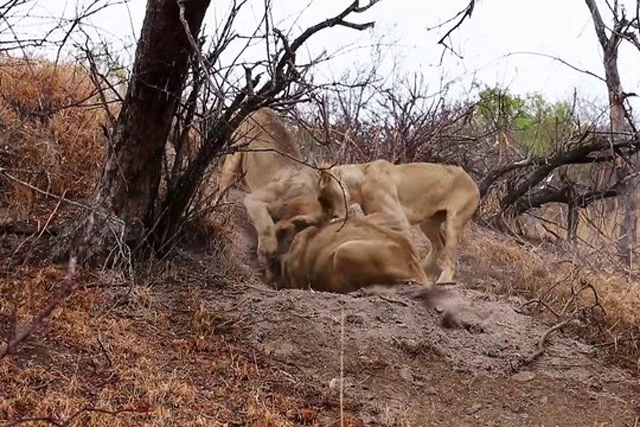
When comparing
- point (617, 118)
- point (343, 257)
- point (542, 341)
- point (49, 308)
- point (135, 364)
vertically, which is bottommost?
point (135, 364)

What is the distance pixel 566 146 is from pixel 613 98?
39.7 inches

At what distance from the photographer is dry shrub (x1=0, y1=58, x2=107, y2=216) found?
661 centimetres

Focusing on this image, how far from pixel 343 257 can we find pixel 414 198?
4.16 ft

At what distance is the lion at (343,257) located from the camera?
590 centimetres

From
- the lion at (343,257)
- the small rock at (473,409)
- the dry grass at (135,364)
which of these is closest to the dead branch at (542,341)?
the small rock at (473,409)

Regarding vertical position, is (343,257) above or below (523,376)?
above

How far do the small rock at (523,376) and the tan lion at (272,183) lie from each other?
1.93m

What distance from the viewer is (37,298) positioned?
→ 4590 mm

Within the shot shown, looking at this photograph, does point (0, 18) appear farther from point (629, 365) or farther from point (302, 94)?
point (629, 365)

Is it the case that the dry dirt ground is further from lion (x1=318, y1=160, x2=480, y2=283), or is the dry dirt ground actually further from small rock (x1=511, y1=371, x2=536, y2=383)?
lion (x1=318, y1=160, x2=480, y2=283)

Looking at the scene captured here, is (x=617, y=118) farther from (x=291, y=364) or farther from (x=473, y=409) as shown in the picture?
(x=291, y=364)

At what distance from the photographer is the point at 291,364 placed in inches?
180

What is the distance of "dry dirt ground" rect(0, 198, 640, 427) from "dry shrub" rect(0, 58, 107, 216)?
66.5 inches

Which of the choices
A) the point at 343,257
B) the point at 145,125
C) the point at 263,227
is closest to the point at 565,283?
the point at 343,257
